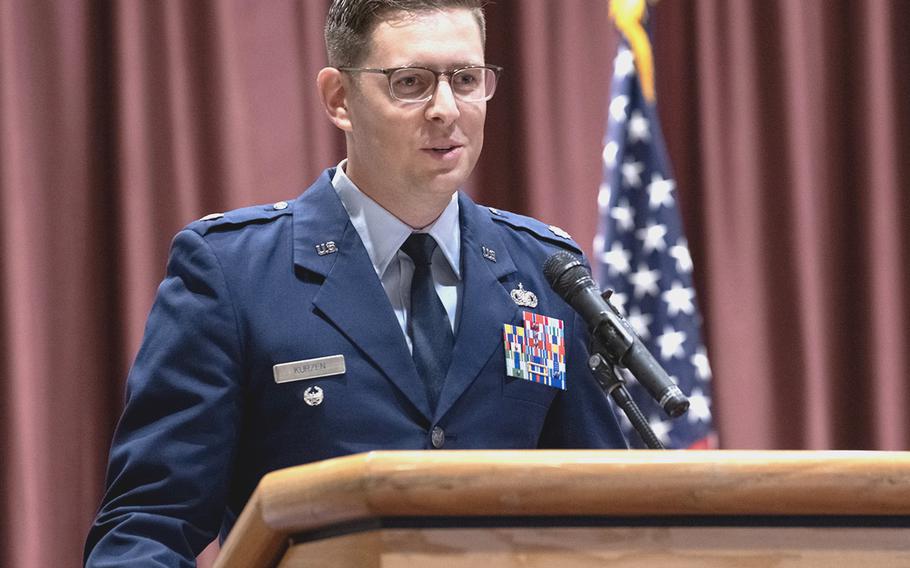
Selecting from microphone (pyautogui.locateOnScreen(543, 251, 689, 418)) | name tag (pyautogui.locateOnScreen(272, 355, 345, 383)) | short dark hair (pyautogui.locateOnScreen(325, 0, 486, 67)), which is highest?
short dark hair (pyautogui.locateOnScreen(325, 0, 486, 67))

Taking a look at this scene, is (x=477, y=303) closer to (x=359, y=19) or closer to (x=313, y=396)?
(x=313, y=396)

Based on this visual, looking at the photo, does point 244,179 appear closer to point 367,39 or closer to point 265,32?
point 265,32

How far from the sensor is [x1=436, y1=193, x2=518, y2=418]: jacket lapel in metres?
1.61

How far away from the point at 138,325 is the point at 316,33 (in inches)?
31.9

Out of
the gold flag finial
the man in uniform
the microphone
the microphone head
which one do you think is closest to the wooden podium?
the microphone

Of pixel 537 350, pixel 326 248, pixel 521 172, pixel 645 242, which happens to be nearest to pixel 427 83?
pixel 326 248

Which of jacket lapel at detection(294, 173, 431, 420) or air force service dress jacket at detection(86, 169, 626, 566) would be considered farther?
jacket lapel at detection(294, 173, 431, 420)

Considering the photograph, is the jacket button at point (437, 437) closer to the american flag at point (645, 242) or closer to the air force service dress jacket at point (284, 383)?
the air force service dress jacket at point (284, 383)

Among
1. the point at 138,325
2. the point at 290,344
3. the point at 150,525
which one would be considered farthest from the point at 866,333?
the point at 150,525

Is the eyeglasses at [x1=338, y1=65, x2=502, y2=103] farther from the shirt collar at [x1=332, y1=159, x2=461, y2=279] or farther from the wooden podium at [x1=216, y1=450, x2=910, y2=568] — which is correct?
the wooden podium at [x1=216, y1=450, x2=910, y2=568]

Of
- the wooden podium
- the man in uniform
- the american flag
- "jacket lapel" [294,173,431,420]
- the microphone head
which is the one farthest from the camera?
the american flag

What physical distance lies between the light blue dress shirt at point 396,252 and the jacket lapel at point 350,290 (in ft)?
0.07

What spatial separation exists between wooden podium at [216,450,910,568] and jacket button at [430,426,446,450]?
733mm

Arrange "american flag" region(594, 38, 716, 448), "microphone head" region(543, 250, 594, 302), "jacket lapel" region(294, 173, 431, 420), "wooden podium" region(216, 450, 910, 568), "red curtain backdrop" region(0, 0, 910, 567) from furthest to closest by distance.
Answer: "american flag" region(594, 38, 716, 448) < "red curtain backdrop" region(0, 0, 910, 567) < "jacket lapel" region(294, 173, 431, 420) < "microphone head" region(543, 250, 594, 302) < "wooden podium" region(216, 450, 910, 568)
